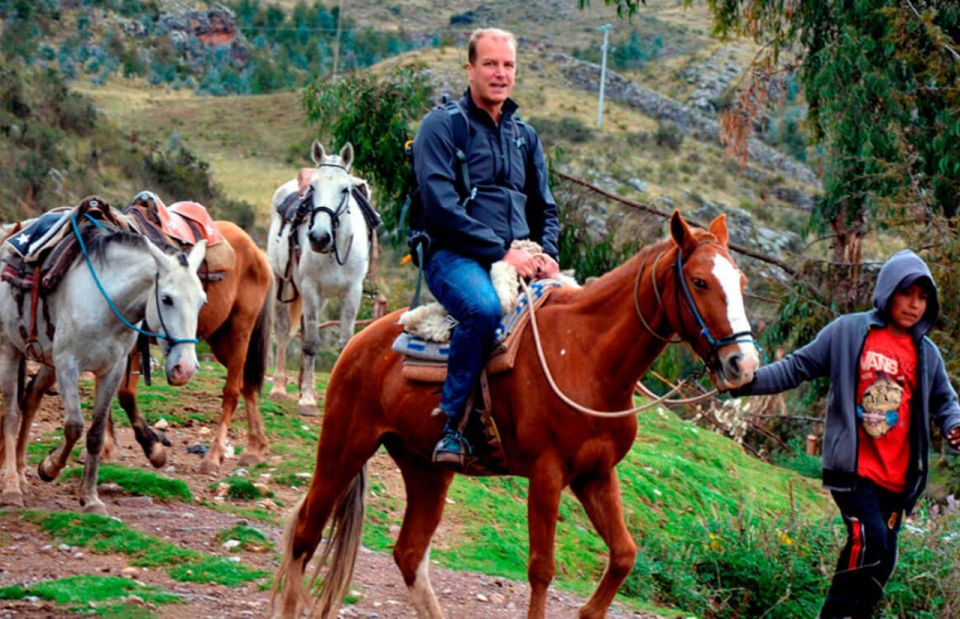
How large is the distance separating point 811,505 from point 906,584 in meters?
5.18

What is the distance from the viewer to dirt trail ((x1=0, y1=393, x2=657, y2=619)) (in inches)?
263

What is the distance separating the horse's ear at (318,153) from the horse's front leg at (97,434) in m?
4.74

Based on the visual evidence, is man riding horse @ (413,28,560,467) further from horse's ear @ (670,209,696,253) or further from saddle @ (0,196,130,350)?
saddle @ (0,196,130,350)

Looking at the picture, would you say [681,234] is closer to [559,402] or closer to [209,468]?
[559,402]

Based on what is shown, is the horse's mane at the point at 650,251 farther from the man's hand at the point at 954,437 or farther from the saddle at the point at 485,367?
the man's hand at the point at 954,437

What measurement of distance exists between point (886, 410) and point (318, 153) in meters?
8.40

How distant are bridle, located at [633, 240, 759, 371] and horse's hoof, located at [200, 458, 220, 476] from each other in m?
5.46

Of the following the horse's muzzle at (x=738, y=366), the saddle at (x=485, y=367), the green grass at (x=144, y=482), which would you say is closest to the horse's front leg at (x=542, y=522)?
the saddle at (x=485, y=367)

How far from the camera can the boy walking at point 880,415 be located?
562cm

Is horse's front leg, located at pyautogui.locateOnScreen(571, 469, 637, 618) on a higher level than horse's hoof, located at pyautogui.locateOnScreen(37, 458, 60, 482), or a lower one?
higher

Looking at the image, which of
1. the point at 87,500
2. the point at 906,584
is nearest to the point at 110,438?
the point at 87,500

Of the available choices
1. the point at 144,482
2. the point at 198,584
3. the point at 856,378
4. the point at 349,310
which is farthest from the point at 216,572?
the point at 349,310

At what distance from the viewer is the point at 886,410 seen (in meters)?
5.64

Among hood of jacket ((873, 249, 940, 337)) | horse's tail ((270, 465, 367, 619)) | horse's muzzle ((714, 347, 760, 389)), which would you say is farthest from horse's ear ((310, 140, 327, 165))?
horse's muzzle ((714, 347, 760, 389))
